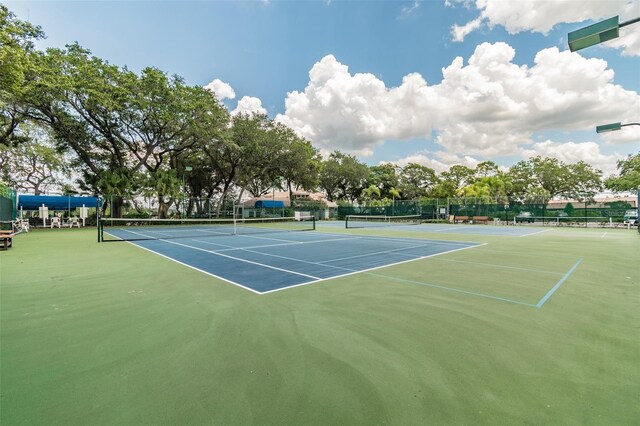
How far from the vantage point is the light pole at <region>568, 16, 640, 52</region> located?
4691 millimetres

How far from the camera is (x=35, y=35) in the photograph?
72.8ft

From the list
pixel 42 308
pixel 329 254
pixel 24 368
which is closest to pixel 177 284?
pixel 42 308

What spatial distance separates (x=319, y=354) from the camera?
3.19m

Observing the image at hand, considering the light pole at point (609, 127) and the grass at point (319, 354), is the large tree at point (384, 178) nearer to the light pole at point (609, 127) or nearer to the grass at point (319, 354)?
the light pole at point (609, 127)

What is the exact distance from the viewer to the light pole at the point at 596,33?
4.69 meters

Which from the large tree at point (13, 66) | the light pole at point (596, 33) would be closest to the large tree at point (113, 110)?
the large tree at point (13, 66)

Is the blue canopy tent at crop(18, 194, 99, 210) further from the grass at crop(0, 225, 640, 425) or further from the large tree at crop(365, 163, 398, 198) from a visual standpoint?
the large tree at crop(365, 163, 398, 198)

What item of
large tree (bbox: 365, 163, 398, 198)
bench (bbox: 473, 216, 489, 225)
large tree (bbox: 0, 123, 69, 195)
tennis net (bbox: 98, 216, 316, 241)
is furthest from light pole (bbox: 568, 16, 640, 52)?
large tree (bbox: 365, 163, 398, 198)

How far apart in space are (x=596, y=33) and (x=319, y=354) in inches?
246

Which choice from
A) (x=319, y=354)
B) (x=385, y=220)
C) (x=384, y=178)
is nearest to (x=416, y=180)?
(x=384, y=178)

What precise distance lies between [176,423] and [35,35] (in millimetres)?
31098

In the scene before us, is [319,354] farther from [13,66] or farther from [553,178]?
[553,178]

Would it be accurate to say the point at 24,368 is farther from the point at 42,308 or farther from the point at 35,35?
the point at 35,35

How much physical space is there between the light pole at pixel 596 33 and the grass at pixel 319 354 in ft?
13.7
